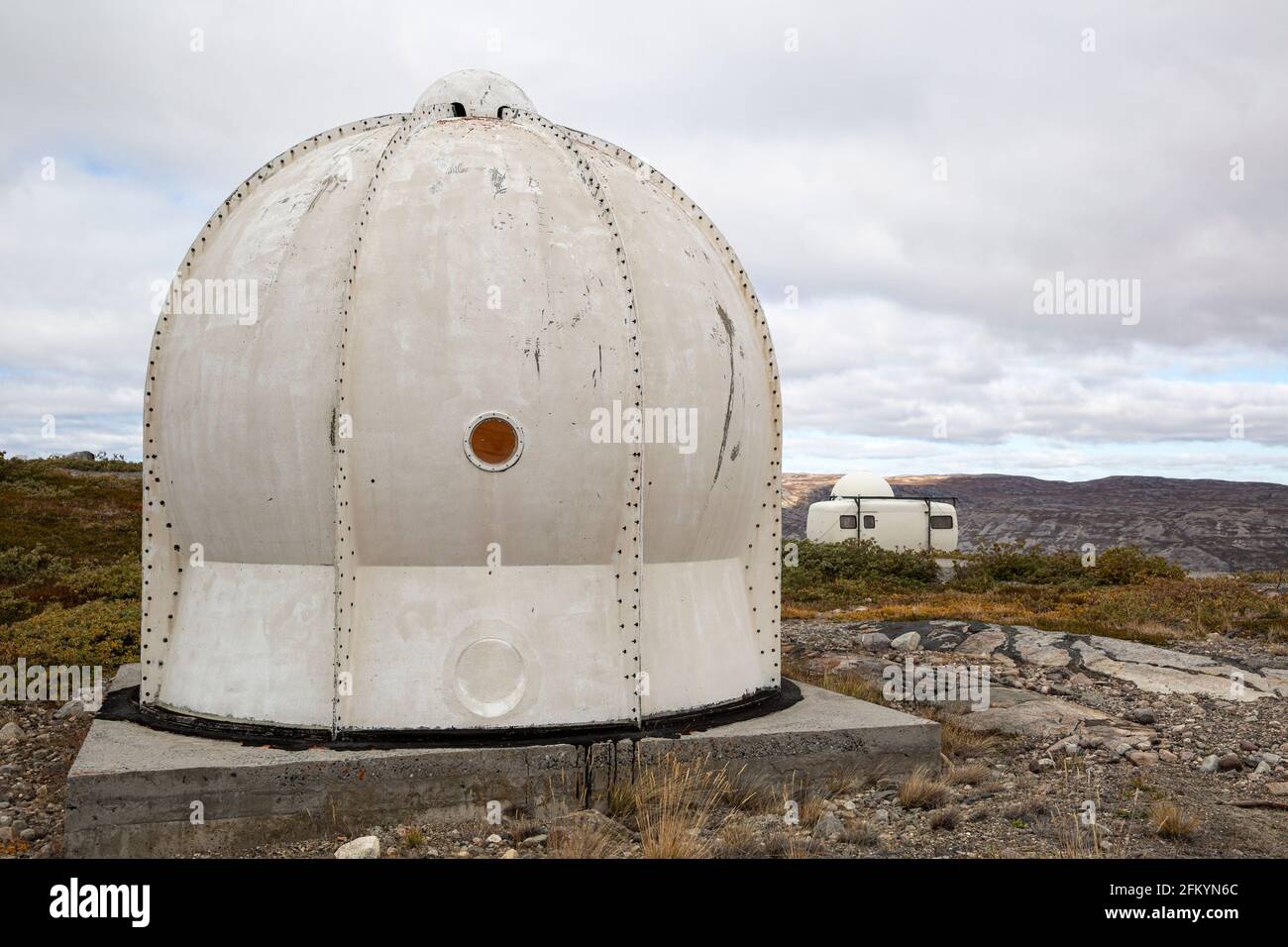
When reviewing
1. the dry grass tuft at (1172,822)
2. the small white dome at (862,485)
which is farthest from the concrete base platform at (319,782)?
the small white dome at (862,485)

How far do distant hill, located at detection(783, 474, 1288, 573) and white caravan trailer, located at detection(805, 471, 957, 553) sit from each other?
6.31 feet

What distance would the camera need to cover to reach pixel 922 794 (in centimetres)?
699

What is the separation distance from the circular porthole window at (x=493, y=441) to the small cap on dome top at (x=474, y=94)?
Result: 3.12 metres

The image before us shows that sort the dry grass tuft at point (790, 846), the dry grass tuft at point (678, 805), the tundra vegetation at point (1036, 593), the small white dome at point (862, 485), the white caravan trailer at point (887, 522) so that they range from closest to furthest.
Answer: the dry grass tuft at point (678, 805) → the dry grass tuft at point (790, 846) → the tundra vegetation at point (1036, 593) → the white caravan trailer at point (887, 522) → the small white dome at point (862, 485)

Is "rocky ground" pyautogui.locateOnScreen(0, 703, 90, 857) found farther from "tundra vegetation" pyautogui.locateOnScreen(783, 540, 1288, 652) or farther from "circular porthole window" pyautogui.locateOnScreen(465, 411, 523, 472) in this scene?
"tundra vegetation" pyautogui.locateOnScreen(783, 540, 1288, 652)

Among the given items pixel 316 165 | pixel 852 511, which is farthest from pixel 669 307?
pixel 852 511


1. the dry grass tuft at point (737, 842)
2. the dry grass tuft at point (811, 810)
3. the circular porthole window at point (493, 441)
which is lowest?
the dry grass tuft at point (811, 810)

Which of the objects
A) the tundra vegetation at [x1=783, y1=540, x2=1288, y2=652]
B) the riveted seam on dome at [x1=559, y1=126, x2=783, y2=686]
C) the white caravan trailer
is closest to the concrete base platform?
the riveted seam on dome at [x1=559, y1=126, x2=783, y2=686]

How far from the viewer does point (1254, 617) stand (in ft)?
55.0

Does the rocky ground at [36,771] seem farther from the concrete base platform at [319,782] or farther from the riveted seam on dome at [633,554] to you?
the riveted seam on dome at [633,554]

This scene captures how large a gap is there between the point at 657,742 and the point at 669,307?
10.0 feet

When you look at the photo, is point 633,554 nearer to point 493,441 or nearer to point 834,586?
point 493,441

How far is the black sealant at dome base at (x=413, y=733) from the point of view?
6.51 metres
